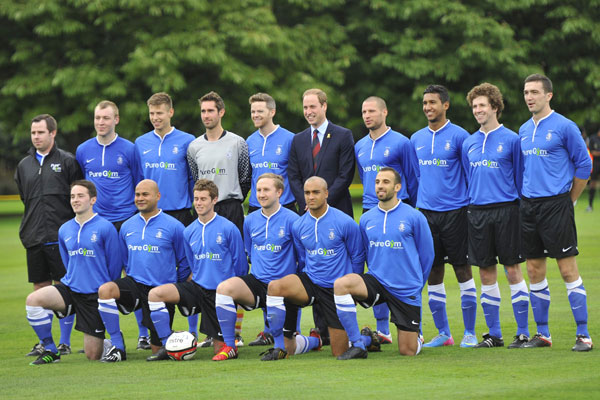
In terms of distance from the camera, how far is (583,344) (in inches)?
323

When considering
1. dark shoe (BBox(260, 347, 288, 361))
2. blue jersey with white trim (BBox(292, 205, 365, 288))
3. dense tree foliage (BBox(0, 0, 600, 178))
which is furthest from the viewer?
dense tree foliage (BBox(0, 0, 600, 178))

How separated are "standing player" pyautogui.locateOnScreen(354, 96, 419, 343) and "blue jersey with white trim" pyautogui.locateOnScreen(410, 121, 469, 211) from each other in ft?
0.71

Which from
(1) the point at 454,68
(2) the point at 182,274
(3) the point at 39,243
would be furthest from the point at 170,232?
(1) the point at 454,68

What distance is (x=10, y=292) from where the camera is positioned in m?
14.1

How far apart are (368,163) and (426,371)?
2.73 metres

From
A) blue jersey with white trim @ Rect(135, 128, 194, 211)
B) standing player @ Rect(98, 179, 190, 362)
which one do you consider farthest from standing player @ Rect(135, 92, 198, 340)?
standing player @ Rect(98, 179, 190, 362)

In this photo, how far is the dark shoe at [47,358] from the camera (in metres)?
8.80

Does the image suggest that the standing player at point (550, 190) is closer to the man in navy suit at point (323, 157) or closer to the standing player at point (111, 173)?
the man in navy suit at point (323, 157)

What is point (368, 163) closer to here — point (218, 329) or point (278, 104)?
point (218, 329)

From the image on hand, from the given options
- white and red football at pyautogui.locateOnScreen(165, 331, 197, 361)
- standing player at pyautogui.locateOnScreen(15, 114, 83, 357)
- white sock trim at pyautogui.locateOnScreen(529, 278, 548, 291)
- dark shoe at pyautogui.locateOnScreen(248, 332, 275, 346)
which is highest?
standing player at pyautogui.locateOnScreen(15, 114, 83, 357)

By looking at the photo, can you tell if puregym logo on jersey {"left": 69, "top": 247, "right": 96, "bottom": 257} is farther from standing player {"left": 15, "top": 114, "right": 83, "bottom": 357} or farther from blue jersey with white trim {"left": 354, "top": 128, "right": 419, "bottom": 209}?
blue jersey with white trim {"left": 354, "top": 128, "right": 419, "bottom": 209}

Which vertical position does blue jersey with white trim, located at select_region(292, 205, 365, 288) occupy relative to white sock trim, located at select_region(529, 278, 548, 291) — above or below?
above

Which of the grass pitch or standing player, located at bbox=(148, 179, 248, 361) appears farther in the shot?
standing player, located at bbox=(148, 179, 248, 361)

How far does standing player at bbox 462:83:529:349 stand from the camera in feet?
28.8
